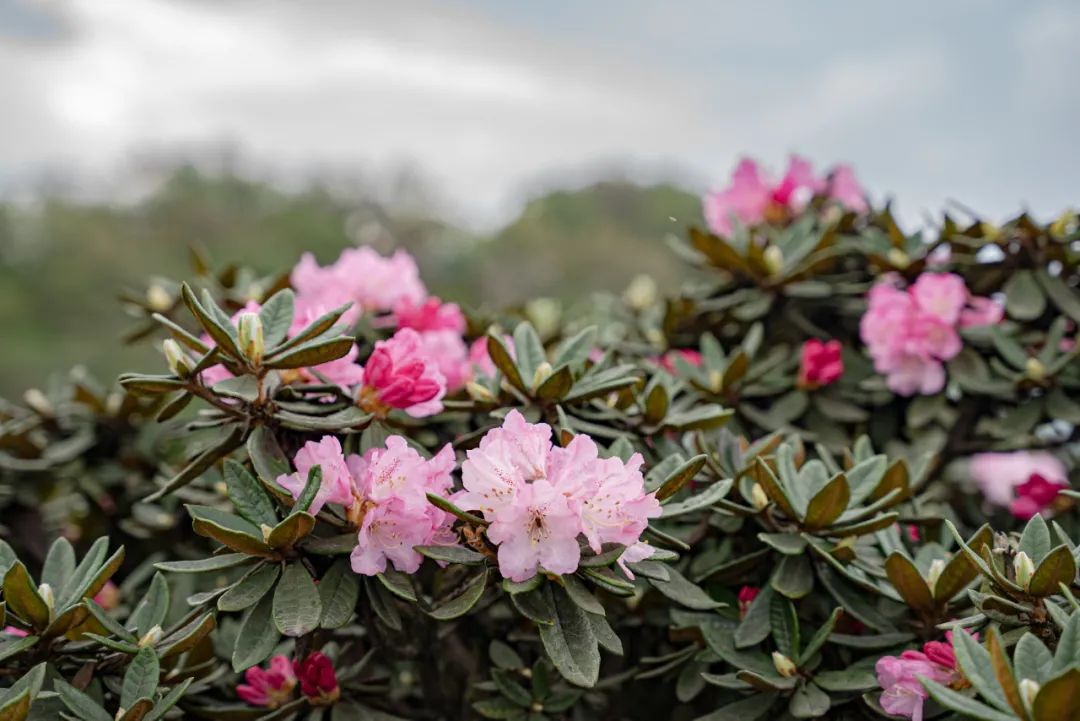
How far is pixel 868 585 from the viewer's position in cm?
135

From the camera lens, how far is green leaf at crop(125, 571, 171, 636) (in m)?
1.34

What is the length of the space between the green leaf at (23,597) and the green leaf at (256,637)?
0.27 metres

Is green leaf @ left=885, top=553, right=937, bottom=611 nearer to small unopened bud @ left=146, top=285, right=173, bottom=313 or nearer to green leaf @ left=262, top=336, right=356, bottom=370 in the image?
green leaf @ left=262, top=336, right=356, bottom=370

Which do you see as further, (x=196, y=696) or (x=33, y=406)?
(x=33, y=406)

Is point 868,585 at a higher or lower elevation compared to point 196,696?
higher

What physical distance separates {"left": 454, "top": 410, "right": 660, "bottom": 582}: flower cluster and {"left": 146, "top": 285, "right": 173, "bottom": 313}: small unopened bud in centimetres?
116

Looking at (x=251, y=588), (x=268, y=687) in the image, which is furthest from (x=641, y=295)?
(x=251, y=588)

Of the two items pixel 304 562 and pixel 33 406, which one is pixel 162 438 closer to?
pixel 33 406

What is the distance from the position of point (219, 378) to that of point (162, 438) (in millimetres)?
795

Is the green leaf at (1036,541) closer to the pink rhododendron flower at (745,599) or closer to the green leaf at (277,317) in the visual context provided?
the pink rhododendron flower at (745,599)

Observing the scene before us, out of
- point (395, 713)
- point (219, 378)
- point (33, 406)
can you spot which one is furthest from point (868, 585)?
point (33, 406)

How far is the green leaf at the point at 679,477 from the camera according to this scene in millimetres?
1182

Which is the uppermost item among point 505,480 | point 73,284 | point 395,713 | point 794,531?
point 505,480

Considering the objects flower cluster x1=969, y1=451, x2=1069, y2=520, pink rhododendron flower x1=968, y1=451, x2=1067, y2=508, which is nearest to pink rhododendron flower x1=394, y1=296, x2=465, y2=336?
flower cluster x1=969, y1=451, x2=1069, y2=520
